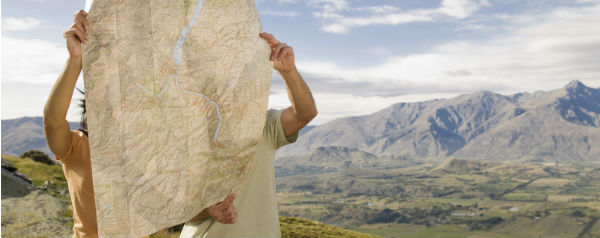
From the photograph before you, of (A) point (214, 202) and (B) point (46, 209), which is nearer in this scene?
(A) point (214, 202)

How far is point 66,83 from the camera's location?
10.8 ft

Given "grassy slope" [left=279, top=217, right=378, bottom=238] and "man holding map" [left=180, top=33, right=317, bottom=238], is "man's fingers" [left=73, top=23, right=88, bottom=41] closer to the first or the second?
"man holding map" [left=180, top=33, right=317, bottom=238]

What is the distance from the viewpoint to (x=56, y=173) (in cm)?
2898

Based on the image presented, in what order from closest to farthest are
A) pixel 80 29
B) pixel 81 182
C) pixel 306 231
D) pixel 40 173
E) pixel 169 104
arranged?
pixel 80 29
pixel 169 104
pixel 81 182
pixel 40 173
pixel 306 231

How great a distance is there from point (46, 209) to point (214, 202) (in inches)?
693

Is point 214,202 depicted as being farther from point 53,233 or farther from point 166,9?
point 53,233

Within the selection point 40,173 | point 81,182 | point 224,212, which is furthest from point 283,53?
point 40,173

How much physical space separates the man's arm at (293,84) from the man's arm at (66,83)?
145 cm

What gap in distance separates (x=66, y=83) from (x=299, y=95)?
5.93 feet

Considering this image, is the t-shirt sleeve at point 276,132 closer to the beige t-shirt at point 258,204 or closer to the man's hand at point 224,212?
the beige t-shirt at point 258,204

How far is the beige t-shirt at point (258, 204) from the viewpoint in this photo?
371cm

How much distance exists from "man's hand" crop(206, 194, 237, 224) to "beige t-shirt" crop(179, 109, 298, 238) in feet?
0.13

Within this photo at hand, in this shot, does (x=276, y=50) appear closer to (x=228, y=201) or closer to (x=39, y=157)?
(x=228, y=201)

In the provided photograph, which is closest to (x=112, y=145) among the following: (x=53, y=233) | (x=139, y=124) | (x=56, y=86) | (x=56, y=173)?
(x=139, y=124)
